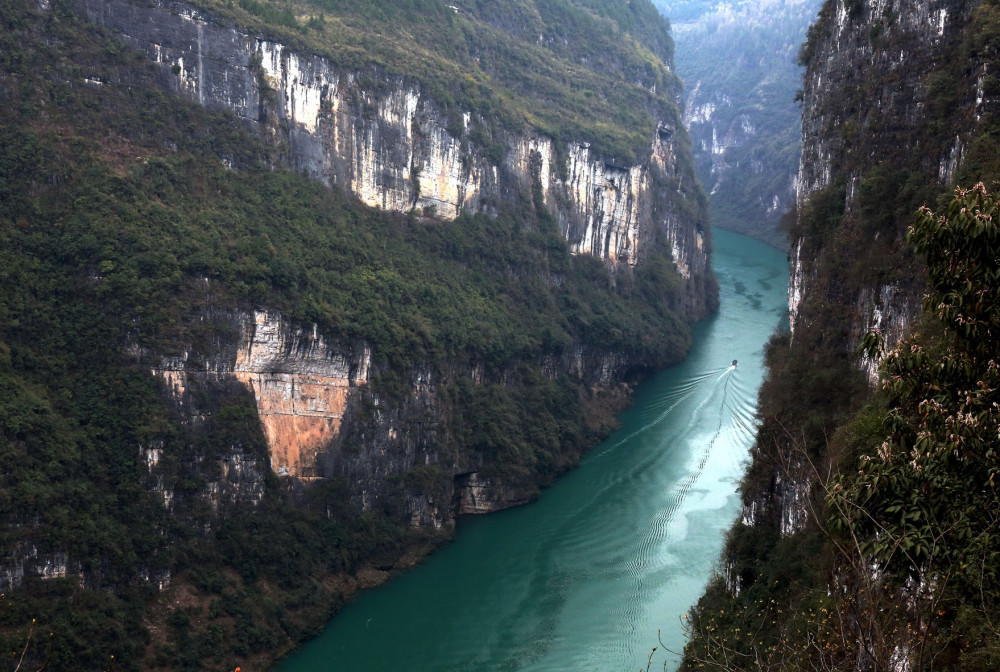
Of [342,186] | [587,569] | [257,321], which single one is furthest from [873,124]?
[342,186]

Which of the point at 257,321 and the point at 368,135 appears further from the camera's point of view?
the point at 368,135

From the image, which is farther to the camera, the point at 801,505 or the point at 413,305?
the point at 413,305

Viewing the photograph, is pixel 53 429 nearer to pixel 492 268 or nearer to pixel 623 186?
pixel 492 268

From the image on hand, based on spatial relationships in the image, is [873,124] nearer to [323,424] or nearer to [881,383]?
[881,383]

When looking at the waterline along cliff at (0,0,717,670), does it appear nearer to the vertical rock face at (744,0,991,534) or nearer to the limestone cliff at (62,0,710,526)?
the limestone cliff at (62,0,710,526)

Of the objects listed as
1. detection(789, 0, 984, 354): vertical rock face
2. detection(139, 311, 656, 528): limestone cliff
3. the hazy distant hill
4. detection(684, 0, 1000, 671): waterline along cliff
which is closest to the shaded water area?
detection(139, 311, 656, 528): limestone cliff

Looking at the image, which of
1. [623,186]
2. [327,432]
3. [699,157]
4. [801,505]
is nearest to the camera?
[801,505]

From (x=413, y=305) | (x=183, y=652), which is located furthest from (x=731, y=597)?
(x=413, y=305)
